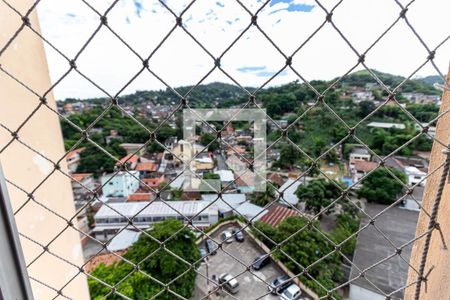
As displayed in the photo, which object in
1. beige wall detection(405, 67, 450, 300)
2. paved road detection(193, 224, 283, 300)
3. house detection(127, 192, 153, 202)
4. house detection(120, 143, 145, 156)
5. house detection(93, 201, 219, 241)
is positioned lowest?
paved road detection(193, 224, 283, 300)

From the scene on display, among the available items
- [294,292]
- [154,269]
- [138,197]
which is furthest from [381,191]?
[138,197]

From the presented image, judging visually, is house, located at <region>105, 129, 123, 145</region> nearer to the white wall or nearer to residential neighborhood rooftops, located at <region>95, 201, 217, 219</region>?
residential neighborhood rooftops, located at <region>95, 201, 217, 219</region>

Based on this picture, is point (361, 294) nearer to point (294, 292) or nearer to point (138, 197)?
point (294, 292)

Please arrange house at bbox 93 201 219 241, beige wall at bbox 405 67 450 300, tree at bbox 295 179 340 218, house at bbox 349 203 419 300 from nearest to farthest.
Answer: beige wall at bbox 405 67 450 300
house at bbox 349 203 419 300
house at bbox 93 201 219 241
tree at bbox 295 179 340 218

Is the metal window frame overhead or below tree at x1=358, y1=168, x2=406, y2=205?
overhead

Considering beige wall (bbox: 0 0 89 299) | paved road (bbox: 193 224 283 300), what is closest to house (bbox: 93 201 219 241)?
paved road (bbox: 193 224 283 300)

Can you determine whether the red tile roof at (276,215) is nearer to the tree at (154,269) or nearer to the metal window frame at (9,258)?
the tree at (154,269)

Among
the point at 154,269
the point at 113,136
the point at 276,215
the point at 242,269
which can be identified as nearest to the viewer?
the point at 113,136
